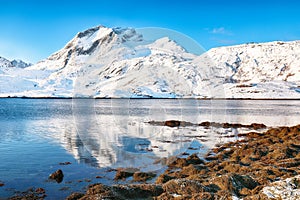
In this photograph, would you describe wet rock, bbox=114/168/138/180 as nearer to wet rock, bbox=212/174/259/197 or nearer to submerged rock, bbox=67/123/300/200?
submerged rock, bbox=67/123/300/200

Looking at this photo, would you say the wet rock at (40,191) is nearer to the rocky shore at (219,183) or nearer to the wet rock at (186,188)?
the rocky shore at (219,183)

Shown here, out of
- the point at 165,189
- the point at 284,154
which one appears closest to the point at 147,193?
the point at 165,189

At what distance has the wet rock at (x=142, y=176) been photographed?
15797 mm

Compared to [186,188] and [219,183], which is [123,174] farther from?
[219,183]

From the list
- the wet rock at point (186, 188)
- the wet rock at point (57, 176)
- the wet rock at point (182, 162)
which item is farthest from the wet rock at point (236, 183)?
the wet rock at point (57, 176)

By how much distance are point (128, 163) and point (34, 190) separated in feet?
22.0

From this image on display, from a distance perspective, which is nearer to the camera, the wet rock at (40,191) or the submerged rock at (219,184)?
the submerged rock at (219,184)

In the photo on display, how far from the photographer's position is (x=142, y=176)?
16.1m

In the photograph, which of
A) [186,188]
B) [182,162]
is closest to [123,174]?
[182,162]

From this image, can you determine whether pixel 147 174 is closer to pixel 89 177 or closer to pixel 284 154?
pixel 89 177

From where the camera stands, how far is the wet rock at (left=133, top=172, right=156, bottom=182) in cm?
1580

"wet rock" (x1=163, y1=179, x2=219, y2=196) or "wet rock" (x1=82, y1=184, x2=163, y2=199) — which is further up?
"wet rock" (x1=163, y1=179, x2=219, y2=196)

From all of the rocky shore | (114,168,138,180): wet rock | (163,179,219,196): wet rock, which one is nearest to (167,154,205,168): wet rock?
the rocky shore

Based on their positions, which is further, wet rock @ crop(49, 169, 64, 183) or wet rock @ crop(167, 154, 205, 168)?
wet rock @ crop(167, 154, 205, 168)
